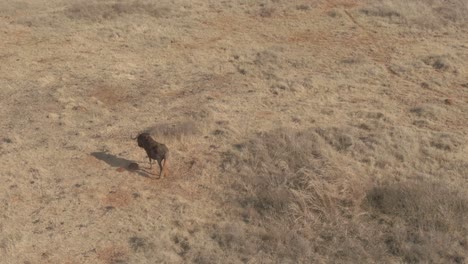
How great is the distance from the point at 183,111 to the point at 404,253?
6.92 meters

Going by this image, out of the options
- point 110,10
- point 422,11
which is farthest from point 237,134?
point 422,11

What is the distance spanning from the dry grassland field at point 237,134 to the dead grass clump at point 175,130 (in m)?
0.04

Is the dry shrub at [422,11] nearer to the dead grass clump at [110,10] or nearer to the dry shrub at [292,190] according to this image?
the dead grass clump at [110,10]

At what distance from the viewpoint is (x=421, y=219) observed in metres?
8.59

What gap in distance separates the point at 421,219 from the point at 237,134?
4.72 m

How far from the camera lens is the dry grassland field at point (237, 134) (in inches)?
328

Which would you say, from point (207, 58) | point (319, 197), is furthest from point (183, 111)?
point (319, 197)

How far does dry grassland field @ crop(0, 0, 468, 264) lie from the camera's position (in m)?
8.32

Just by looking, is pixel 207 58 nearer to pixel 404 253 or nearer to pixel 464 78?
pixel 464 78

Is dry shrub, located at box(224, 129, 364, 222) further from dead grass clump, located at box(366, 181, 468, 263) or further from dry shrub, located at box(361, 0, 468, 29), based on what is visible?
dry shrub, located at box(361, 0, 468, 29)

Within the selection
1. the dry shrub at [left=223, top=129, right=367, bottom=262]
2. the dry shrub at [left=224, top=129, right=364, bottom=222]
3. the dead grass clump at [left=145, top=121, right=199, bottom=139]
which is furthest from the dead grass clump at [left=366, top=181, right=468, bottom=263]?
the dead grass clump at [left=145, top=121, right=199, bottom=139]

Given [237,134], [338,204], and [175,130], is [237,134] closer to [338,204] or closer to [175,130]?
[175,130]

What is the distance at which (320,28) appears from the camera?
18609 millimetres

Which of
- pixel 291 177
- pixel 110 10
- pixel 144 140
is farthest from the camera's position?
pixel 110 10
